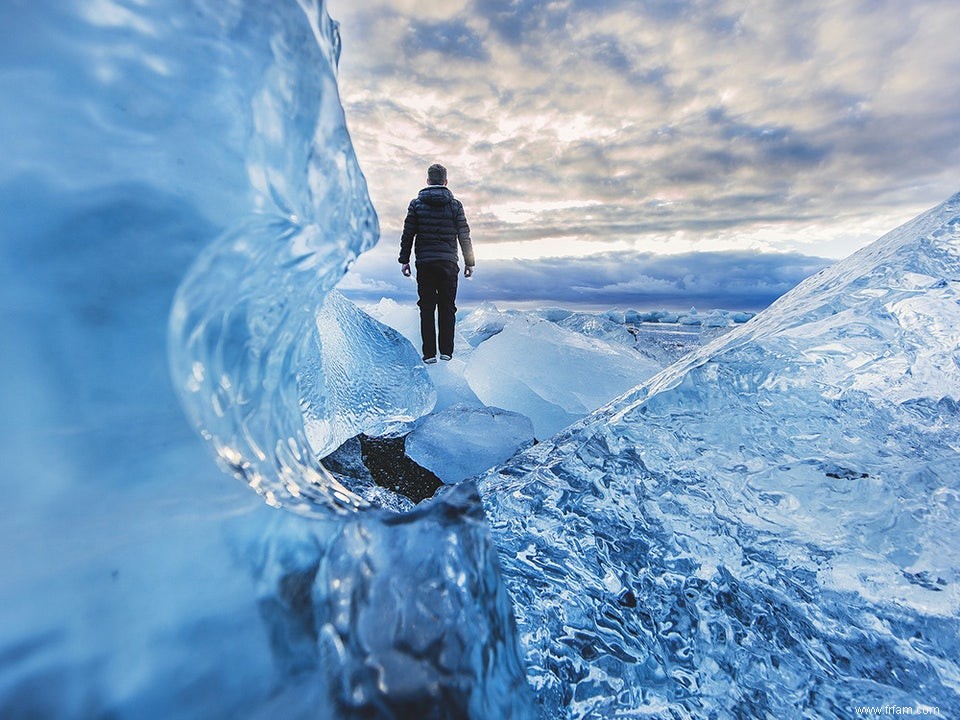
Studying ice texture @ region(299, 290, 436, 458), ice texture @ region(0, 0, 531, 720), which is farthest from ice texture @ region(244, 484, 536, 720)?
ice texture @ region(299, 290, 436, 458)

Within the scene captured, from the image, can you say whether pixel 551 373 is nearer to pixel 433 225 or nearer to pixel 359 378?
pixel 359 378

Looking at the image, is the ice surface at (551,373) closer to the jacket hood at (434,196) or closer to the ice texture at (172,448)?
the jacket hood at (434,196)

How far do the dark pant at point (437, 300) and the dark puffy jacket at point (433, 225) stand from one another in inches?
3.6

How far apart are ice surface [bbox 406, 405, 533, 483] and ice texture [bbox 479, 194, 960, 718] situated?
86cm

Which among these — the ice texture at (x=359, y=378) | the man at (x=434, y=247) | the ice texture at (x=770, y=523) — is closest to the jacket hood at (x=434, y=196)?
the man at (x=434, y=247)

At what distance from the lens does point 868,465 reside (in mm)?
986

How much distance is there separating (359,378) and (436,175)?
240 centimetres

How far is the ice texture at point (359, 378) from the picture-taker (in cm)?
233

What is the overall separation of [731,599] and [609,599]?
0.73 feet

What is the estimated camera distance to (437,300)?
14.7 feet

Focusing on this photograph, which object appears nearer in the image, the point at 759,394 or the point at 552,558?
the point at 552,558

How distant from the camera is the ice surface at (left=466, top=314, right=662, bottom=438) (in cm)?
262

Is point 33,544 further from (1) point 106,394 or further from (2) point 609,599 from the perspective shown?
(2) point 609,599

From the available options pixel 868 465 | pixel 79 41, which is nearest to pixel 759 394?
pixel 868 465
